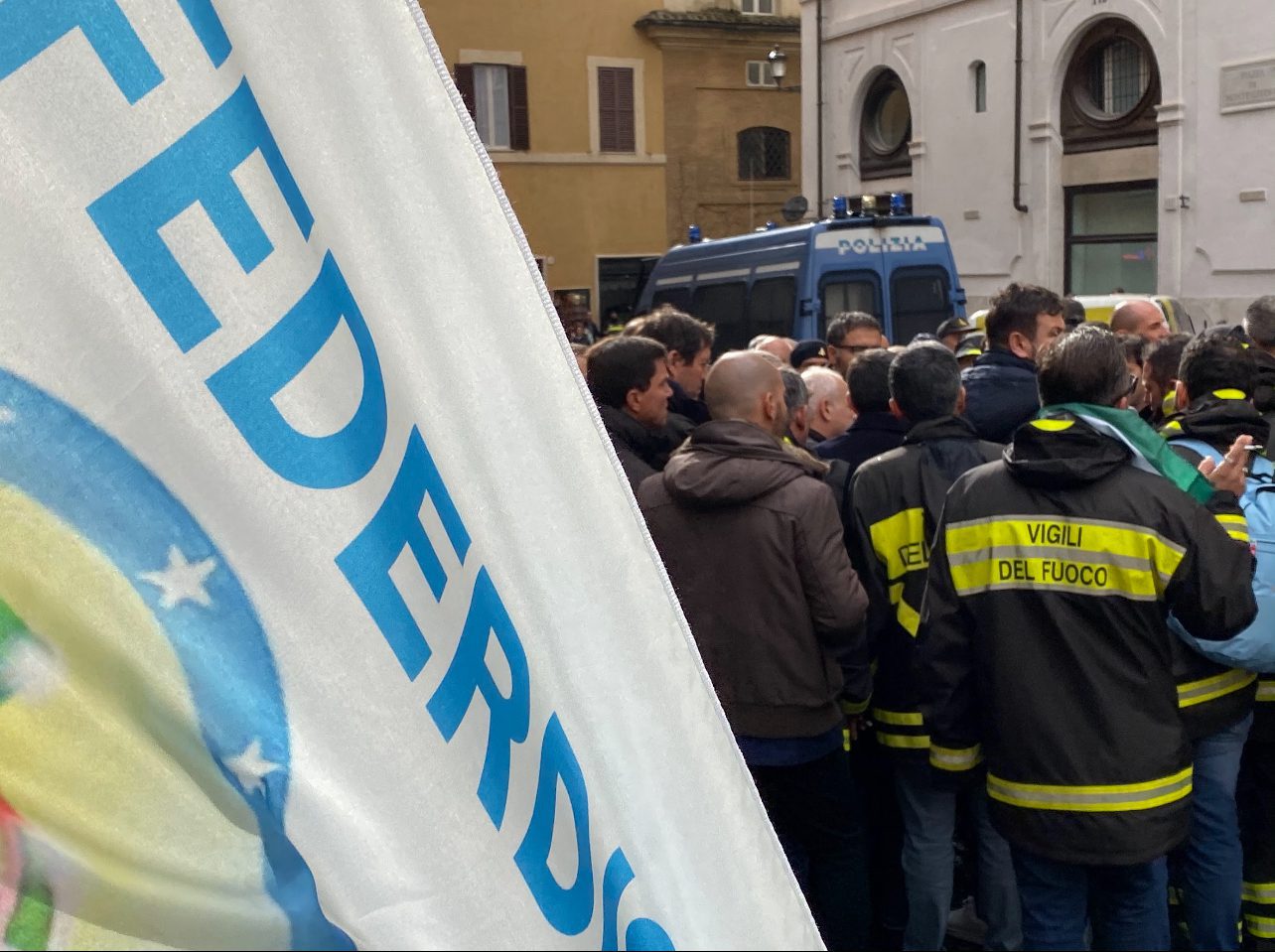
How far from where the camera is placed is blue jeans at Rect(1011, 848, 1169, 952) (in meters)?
3.22

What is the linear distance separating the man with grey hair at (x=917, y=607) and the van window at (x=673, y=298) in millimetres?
9088

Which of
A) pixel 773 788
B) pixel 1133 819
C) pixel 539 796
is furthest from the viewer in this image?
pixel 773 788

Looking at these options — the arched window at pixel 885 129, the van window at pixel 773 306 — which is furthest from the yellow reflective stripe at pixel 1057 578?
the arched window at pixel 885 129

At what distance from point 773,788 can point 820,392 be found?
4.99ft

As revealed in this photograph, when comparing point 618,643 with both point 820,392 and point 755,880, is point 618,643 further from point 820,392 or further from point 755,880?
point 820,392

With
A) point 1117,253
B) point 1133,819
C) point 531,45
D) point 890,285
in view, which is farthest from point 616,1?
point 1133,819

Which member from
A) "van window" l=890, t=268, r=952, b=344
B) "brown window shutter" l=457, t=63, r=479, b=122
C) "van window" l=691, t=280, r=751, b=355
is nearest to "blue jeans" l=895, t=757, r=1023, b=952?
"van window" l=890, t=268, r=952, b=344

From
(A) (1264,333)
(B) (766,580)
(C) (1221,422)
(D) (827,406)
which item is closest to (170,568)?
(B) (766,580)

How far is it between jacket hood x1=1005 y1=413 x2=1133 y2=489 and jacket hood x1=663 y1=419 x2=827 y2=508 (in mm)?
564

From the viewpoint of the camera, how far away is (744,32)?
26.3m

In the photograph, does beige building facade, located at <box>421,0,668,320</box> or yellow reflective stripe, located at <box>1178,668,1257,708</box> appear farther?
beige building facade, located at <box>421,0,668,320</box>

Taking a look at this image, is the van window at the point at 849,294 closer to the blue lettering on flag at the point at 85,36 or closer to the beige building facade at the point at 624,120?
the blue lettering on flag at the point at 85,36

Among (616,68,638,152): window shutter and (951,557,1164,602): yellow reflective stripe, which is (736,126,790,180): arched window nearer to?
(616,68,638,152): window shutter

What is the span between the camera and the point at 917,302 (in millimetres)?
11016
